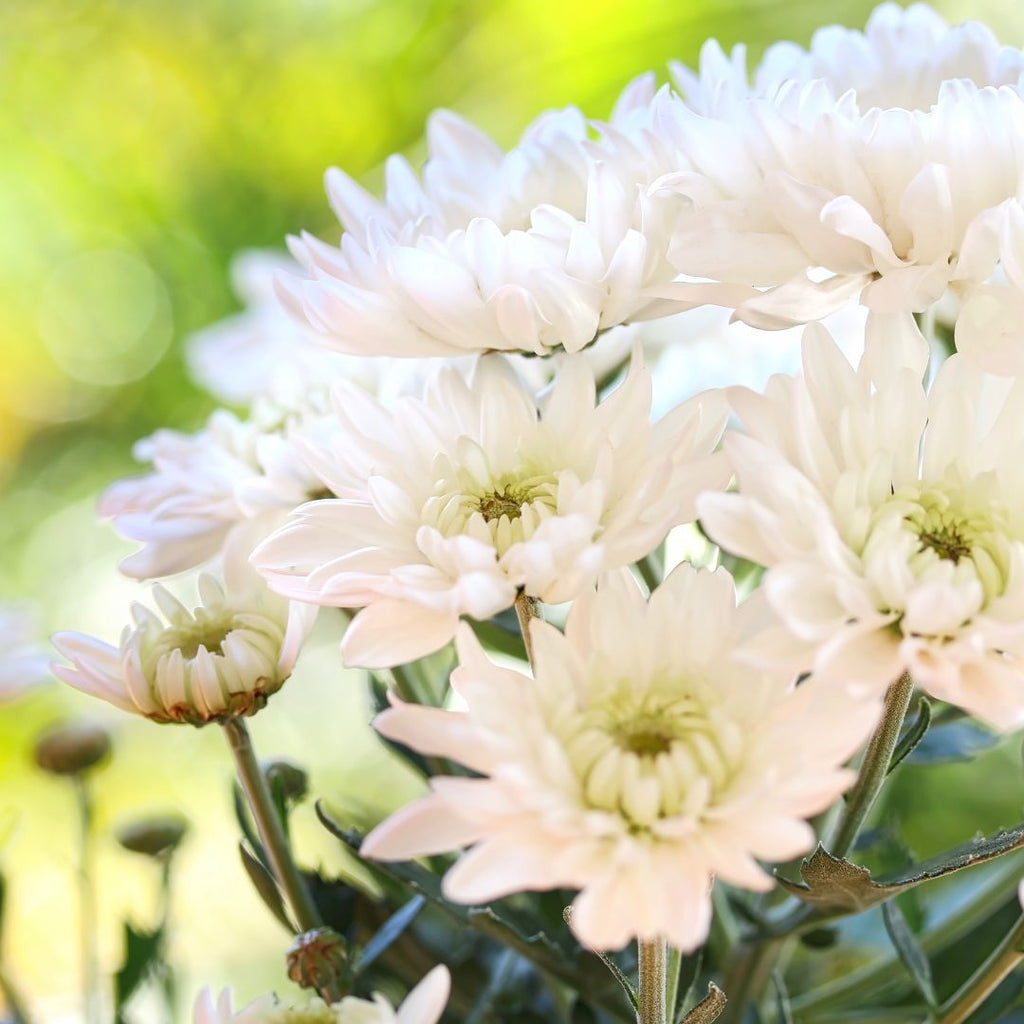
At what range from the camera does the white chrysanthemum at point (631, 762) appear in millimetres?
209

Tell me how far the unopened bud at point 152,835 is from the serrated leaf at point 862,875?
0.27 m

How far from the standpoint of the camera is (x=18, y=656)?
1.51ft

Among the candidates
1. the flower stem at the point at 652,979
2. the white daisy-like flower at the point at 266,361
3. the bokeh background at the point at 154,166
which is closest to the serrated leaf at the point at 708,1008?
the flower stem at the point at 652,979

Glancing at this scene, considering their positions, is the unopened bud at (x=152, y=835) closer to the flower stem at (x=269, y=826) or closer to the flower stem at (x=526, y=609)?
the flower stem at (x=269, y=826)

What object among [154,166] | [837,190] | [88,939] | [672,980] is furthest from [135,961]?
[154,166]

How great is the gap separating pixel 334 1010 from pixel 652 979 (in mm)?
84

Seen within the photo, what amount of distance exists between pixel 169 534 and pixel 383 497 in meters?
0.12

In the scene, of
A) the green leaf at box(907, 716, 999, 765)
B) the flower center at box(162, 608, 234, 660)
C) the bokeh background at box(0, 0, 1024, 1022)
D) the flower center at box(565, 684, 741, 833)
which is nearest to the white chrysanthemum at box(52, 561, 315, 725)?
the flower center at box(162, 608, 234, 660)

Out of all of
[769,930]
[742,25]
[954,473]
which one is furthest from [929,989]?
[742,25]

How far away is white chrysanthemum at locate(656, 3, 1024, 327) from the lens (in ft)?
0.92

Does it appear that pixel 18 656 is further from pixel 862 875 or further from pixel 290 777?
pixel 862 875

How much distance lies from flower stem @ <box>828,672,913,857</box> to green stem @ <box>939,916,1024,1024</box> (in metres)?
0.05

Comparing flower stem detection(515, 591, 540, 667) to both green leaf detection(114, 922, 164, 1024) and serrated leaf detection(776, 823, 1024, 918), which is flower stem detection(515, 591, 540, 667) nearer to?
serrated leaf detection(776, 823, 1024, 918)

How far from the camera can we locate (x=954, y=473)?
11.0 inches
